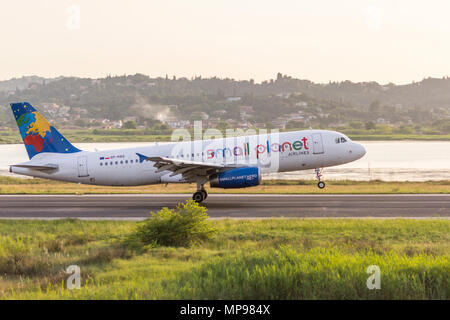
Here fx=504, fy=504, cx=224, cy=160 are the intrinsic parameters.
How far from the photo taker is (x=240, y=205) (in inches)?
1304

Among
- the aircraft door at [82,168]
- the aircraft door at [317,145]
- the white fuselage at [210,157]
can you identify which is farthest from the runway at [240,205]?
the aircraft door at [317,145]

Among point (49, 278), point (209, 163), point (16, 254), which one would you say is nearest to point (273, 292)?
point (49, 278)

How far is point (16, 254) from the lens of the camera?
16969 mm

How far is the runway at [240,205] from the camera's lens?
29.0m

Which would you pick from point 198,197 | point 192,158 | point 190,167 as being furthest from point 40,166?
point 198,197

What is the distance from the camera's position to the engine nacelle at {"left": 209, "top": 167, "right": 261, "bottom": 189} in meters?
31.5

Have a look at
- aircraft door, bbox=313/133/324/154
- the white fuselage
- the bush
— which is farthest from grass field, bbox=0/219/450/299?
aircraft door, bbox=313/133/324/154

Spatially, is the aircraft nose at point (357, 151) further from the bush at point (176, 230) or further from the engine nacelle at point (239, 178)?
the bush at point (176, 230)

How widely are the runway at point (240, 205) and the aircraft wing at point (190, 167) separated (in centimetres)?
217

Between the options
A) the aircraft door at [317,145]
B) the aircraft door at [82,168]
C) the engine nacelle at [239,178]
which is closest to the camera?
the engine nacelle at [239,178]

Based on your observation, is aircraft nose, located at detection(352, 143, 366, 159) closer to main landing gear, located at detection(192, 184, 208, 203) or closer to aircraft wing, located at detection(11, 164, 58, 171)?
main landing gear, located at detection(192, 184, 208, 203)

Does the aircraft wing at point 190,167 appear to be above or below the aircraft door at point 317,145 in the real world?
below

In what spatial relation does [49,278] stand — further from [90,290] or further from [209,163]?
[209,163]

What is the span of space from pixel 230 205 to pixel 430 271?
21.8 metres
